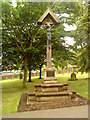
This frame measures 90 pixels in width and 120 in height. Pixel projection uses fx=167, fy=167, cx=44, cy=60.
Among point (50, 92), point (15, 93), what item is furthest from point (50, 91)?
point (15, 93)

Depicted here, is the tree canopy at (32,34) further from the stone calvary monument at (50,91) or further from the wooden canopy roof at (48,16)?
the stone calvary monument at (50,91)

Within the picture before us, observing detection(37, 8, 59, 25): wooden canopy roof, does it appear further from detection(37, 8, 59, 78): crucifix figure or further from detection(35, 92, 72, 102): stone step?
detection(35, 92, 72, 102): stone step

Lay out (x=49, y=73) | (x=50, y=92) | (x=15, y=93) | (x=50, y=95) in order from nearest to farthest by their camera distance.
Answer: (x=50, y=95), (x=50, y=92), (x=49, y=73), (x=15, y=93)

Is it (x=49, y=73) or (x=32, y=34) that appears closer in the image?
(x=49, y=73)

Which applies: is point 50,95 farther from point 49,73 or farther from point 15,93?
point 15,93

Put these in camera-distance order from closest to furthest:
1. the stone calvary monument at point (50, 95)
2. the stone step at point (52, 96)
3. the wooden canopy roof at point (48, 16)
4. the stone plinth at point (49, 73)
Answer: the stone calvary monument at point (50, 95) → the stone step at point (52, 96) → the stone plinth at point (49, 73) → the wooden canopy roof at point (48, 16)

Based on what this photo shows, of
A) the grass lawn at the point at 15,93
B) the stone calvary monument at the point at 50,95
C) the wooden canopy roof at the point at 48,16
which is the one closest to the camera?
the grass lawn at the point at 15,93

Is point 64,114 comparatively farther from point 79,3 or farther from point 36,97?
point 79,3

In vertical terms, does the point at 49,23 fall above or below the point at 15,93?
above

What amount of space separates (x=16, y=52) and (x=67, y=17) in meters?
6.83

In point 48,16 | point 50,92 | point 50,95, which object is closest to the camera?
point 50,95

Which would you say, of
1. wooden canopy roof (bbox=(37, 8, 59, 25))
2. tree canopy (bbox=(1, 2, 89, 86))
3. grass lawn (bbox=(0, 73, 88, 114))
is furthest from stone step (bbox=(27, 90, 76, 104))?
tree canopy (bbox=(1, 2, 89, 86))

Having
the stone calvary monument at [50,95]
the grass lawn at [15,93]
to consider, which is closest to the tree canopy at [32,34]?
the grass lawn at [15,93]

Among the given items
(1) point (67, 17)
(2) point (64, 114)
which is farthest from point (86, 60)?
(2) point (64, 114)
